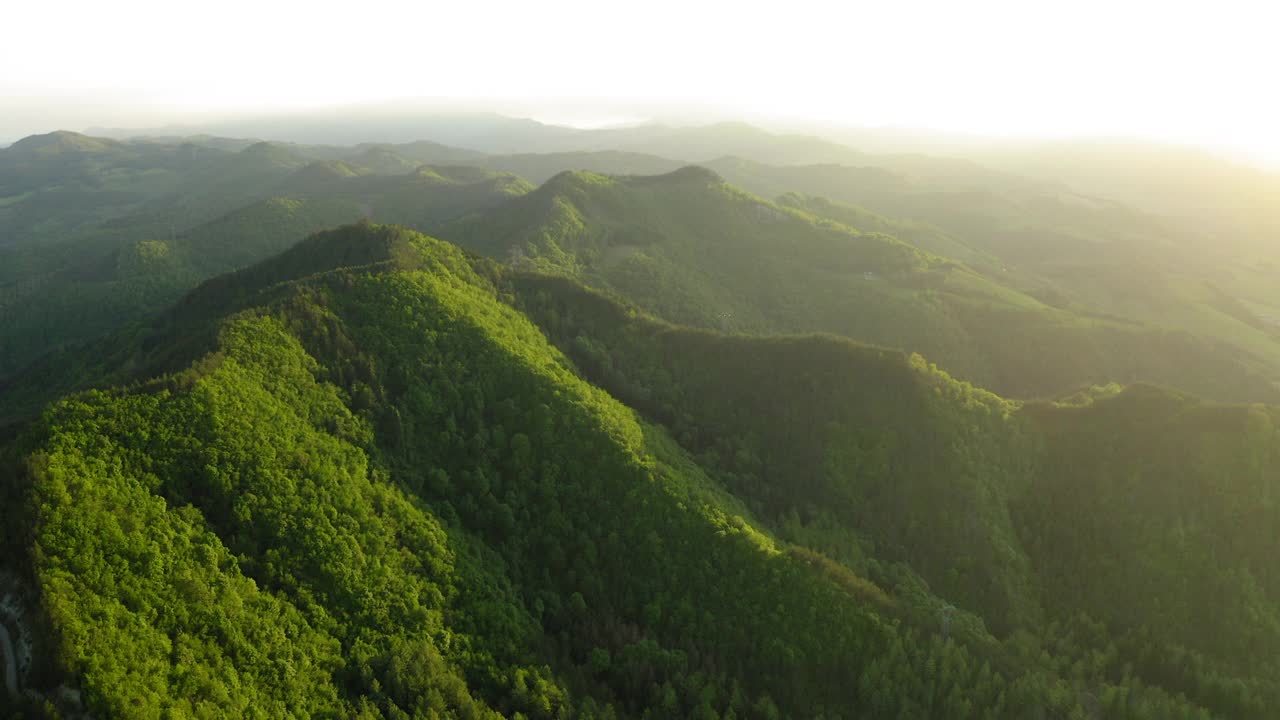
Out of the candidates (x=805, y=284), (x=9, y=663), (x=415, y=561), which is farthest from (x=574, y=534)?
(x=805, y=284)

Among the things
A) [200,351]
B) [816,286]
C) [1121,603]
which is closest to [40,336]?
[200,351]

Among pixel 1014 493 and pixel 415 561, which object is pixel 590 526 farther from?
pixel 1014 493

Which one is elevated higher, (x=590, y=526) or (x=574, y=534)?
(x=590, y=526)

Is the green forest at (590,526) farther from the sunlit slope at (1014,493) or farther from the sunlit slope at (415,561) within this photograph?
→ the sunlit slope at (1014,493)

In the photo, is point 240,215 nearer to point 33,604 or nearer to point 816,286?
point 816,286

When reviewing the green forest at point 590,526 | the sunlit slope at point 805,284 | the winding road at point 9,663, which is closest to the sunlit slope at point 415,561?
the green forest at point 590,526

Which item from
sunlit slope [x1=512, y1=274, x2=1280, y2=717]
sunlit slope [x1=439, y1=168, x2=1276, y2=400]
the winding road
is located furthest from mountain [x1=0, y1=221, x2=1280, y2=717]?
sunlit slope [x1=439, y1=168, x2=1276, y2=400]

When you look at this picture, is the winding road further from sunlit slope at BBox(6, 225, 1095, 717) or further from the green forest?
sunlit slope at BBox(6, 225, 1095, 717)
